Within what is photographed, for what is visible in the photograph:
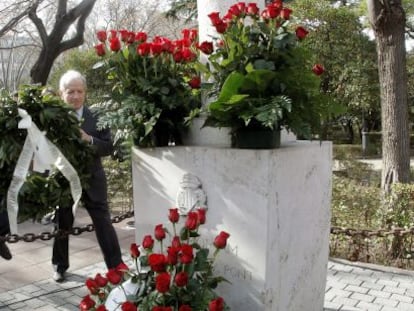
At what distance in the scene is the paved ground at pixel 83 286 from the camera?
3.86 meters

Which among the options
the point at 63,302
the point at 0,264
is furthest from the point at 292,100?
the point at 0,264

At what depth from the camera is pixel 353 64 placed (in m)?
15.5

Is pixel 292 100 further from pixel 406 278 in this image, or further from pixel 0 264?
pixel 0 264

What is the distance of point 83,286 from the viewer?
4266mm

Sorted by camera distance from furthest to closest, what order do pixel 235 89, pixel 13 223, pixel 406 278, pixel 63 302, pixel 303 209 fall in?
pixel 406 278
pixel 63 302
pixel 13 223
pixel 303 209
pixel 235 89

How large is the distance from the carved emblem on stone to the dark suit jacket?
1177 millimetres

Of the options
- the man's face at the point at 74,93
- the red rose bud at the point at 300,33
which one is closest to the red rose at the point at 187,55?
the red rose bud at the point at 300,33

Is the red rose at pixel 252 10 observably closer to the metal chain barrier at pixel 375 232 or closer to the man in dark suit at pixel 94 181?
the man in dark suit at pixel 94 181

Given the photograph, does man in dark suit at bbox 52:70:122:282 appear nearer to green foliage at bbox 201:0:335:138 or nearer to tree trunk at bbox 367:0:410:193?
green foliage at bbox 201:0:335:138

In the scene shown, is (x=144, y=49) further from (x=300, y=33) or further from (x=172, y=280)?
(x=172, y=280)

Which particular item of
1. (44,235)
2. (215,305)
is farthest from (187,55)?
(44,235)

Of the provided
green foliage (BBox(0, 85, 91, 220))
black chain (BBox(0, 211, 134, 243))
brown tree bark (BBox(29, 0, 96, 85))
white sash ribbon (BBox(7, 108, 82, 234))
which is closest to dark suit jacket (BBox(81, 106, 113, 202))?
black chain (BBox(0, 211, 134, 243))

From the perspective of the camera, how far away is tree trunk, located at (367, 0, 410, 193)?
730 centimetres

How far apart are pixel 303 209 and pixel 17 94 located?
1.99m
